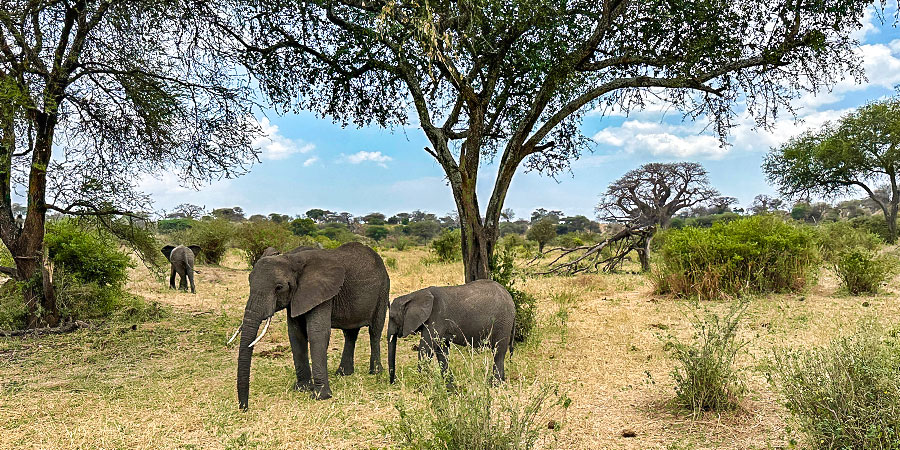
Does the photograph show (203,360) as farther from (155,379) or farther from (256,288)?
(256,288)

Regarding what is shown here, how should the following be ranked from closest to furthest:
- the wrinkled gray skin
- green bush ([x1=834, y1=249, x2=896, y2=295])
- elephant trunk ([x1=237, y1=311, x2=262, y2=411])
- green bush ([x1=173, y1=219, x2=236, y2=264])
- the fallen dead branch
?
elephant trunk ([x1=237, y1=311, x2=262, y2=411]) → the wrinkled gray skin → green bush ([x1=834, y1=249, x2=896, y2=295]) → the fallen dead branch → green bush ([x1=173, y1=219, x2=236, y2=264])

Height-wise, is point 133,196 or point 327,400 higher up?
point 133,196

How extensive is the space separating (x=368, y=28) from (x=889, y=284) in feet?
39.5

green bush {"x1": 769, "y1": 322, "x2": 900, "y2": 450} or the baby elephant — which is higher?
the baby elephant

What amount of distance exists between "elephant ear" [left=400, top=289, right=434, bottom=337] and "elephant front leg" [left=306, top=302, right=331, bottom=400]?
82 centimetres

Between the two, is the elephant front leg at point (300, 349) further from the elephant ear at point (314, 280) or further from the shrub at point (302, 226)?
the shrub at point (302, 226)

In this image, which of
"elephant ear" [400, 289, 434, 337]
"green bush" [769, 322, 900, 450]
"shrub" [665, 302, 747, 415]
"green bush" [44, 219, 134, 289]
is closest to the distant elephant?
"green bush" [44, 219, 134, 289]

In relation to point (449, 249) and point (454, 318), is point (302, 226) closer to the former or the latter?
point (449, 249)

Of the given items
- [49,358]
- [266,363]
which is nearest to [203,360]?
[266,363]

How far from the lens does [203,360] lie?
7.62 m

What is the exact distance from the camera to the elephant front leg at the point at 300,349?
593cm

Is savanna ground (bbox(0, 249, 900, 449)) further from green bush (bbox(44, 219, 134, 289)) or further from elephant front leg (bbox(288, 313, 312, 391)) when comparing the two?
green bush (bbox(44, 219, 134, 289))

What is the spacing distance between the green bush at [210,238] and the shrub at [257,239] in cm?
45

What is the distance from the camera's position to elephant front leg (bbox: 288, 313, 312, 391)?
19.5 feet
